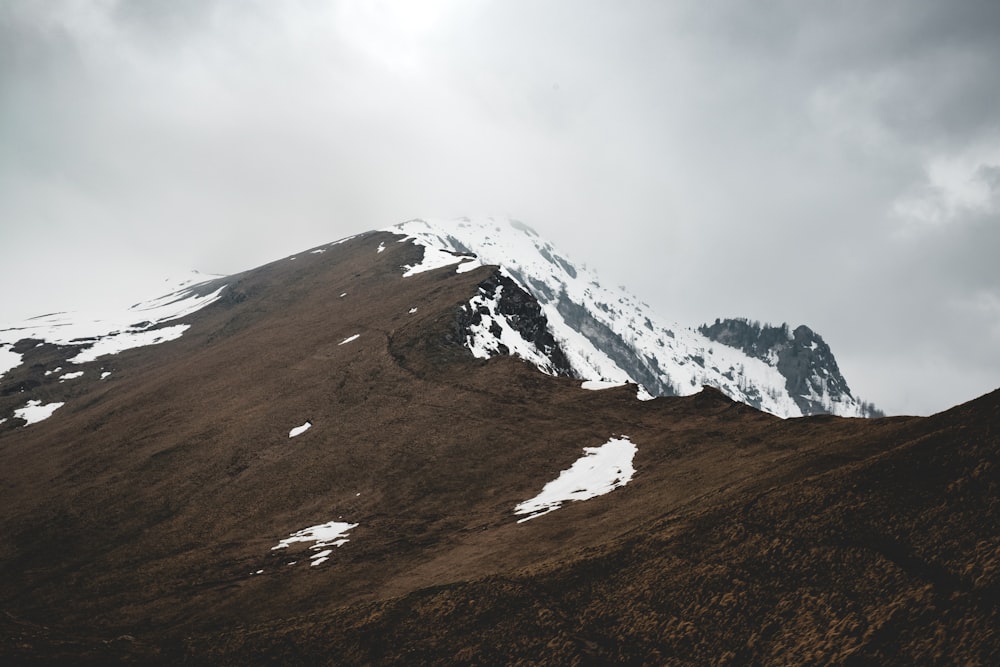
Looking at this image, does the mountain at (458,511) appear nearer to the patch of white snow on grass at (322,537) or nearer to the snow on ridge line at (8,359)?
the patch of white snow on grass at (322,537)

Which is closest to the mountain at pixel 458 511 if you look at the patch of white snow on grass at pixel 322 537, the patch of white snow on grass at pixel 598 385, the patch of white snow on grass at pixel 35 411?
the patch of white snow on grass at pixel 322 537

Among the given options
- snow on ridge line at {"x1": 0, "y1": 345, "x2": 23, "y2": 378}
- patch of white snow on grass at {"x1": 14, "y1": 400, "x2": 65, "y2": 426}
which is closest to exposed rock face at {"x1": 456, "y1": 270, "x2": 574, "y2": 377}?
patch of white snow on grass at {"x1": 14, "y1": 400, "x2": 65, "y2": 426}

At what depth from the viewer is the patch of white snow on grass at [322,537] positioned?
146 ft

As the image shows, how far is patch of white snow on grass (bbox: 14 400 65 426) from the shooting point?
106 m

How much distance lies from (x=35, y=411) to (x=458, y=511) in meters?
107

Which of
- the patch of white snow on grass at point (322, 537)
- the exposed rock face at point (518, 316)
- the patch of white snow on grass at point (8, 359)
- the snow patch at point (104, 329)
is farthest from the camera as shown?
the snow patch at point (104, 329)

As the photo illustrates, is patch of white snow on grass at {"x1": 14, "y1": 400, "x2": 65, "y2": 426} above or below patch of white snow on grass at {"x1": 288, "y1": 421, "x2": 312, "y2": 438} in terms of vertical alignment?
above

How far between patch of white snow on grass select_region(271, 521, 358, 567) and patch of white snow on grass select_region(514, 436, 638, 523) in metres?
15.2

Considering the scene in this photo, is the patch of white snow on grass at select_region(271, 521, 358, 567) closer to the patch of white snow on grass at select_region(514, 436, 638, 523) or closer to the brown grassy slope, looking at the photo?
the patch of white snow on grass at select_region(514, 436, 638, 523)

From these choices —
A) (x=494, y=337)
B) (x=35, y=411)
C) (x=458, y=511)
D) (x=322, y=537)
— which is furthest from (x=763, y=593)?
(x=35, y=411)

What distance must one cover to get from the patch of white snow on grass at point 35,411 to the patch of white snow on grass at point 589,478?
347ft

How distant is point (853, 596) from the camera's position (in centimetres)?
1594

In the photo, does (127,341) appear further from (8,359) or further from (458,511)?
(458,511)

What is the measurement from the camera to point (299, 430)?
71.8m
